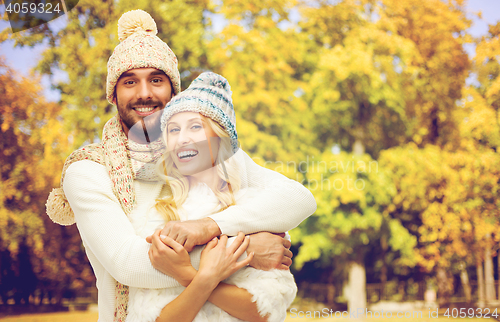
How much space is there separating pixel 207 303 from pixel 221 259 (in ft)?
0.79

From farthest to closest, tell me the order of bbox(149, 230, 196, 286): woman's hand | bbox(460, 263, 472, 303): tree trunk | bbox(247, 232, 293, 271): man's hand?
1. bbox(460, 263, 472, 303): tree trunk
2. bbox(247, 232, 293, 271): man's hand
3. bbox(149, 230, 196, 286): woman's hand

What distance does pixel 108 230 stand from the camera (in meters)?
1.78

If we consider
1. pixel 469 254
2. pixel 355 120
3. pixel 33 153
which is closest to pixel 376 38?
pixel 355 120

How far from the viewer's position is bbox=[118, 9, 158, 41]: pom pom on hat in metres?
2.49

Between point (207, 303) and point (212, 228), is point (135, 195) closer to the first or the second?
point (212, 228)

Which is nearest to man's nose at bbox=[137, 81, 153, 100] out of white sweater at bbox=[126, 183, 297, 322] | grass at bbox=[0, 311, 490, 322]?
white sweater at bbox=[126, 183, 297, 322]

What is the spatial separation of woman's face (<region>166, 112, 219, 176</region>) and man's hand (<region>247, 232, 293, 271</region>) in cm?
43

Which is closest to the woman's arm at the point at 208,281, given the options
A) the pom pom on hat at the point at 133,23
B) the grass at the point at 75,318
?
the pom pom on hat at the point at 133,23

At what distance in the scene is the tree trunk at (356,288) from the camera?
11070 millimetres

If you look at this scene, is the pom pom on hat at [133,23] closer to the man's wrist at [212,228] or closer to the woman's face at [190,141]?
the woman's face at [190,141]

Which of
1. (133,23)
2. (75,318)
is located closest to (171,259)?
(133,23)

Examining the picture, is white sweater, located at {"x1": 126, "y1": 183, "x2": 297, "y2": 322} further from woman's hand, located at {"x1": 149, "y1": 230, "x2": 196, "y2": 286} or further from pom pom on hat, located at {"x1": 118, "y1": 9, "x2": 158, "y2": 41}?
pom pom on hat, located at {"x1": 118, "y1": 9, "x2": 158, "y2": 41}

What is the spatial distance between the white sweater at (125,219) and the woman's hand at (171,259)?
4 centimetres

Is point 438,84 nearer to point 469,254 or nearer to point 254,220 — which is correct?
Answer: point 469,254
